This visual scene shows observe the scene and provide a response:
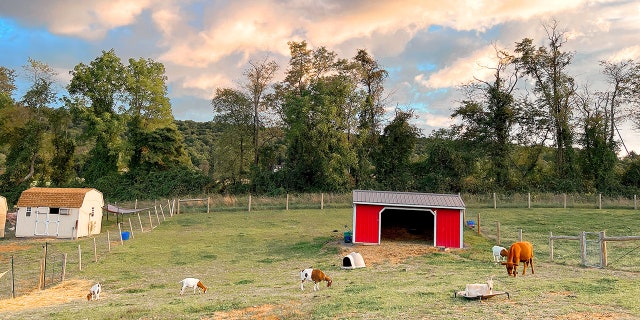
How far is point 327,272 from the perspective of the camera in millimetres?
19359

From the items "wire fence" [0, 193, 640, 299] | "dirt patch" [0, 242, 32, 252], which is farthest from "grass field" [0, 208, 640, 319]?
"dirt patch" [0, 242, 32, 252]

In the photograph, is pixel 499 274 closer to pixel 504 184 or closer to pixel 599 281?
pixel 599 281

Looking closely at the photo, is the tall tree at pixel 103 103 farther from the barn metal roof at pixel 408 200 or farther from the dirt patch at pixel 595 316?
the dirt patch at pixel 595 316

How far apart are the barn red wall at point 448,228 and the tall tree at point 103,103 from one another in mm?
41858

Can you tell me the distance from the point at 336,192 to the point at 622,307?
42.4m

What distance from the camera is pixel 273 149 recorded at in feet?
198

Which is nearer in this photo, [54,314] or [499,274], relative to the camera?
[54,314]

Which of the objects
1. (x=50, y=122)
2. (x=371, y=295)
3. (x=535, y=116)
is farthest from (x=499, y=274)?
(x=50, y=122)

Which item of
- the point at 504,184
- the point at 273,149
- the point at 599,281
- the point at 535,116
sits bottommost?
the point at 599,281

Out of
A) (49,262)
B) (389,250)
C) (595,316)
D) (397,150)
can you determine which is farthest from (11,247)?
(397,150)

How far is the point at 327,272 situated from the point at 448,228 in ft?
31.1

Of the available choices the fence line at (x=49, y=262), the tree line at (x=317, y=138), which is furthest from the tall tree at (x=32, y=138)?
the fence line at (x=49, y=262)

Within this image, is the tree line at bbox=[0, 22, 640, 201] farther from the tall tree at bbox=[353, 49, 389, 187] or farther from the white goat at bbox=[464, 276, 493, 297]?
the white goat at bbox=[464, 276, 493, 297]

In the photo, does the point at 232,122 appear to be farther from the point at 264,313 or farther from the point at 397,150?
the point at 264,313
